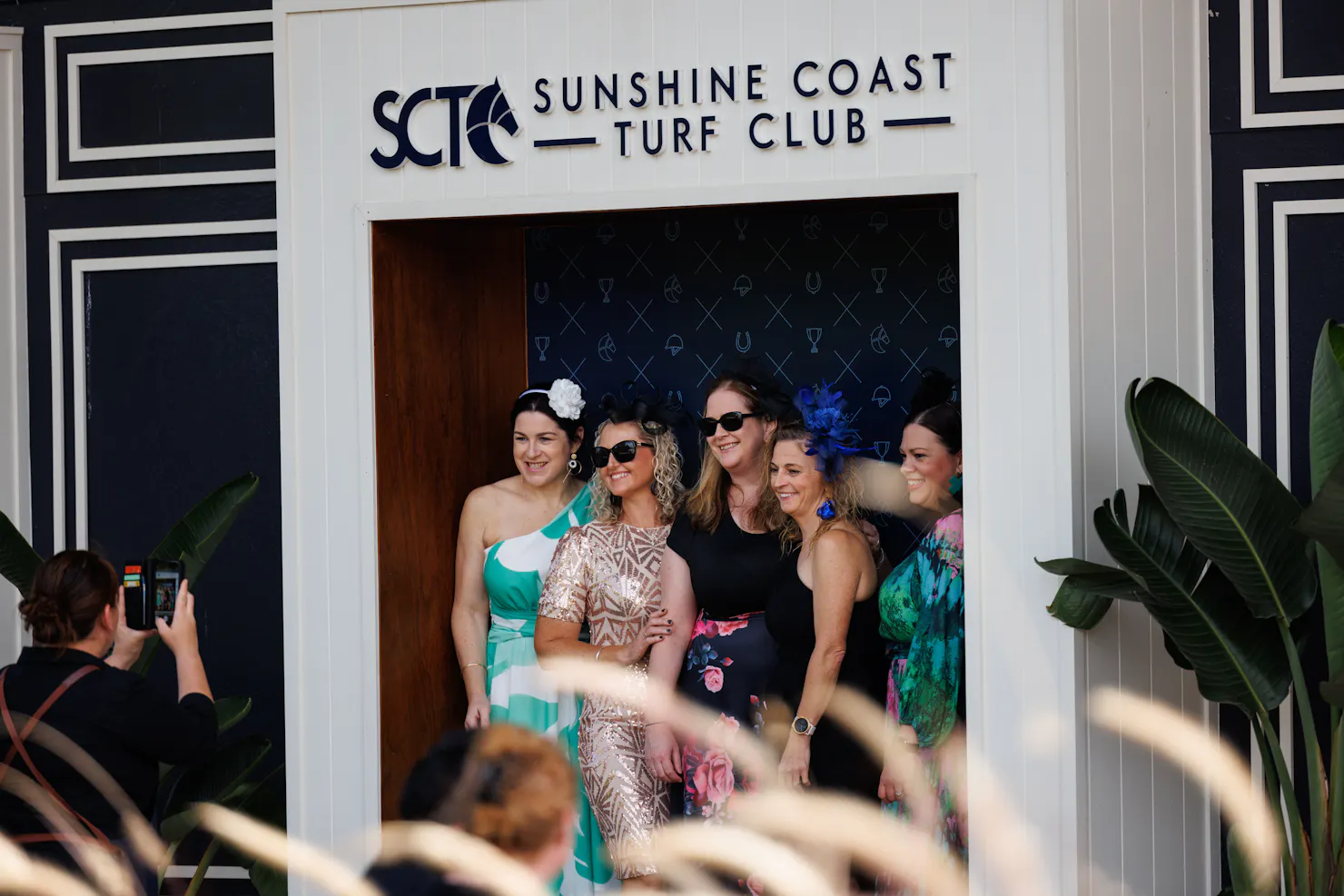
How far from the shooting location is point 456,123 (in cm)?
392

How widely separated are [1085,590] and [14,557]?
10.3 feet

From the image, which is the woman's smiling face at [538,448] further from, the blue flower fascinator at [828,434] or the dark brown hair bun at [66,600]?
the dark brown hair bun at [66,600]

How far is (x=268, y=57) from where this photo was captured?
489cm

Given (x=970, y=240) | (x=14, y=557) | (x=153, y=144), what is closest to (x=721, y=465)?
(x=970, y=240)

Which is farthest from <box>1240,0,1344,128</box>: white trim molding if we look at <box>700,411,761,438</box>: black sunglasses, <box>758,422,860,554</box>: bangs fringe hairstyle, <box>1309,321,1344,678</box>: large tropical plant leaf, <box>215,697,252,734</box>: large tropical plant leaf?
<box>215,697,252,734</box>: large tropical plant leaf

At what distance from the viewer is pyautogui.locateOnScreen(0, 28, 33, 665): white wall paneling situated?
503 cm

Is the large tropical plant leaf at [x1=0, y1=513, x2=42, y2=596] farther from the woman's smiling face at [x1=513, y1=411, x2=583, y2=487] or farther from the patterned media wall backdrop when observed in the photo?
the patterned media wall backdrop

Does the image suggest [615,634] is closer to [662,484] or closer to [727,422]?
[662,484]

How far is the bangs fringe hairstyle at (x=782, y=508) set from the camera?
4070mm

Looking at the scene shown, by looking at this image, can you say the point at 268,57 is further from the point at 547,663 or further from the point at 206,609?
→ the point at 547,663

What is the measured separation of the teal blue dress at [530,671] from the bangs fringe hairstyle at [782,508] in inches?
25.2

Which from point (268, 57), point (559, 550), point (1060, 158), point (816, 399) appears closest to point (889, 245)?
point (816, 399)

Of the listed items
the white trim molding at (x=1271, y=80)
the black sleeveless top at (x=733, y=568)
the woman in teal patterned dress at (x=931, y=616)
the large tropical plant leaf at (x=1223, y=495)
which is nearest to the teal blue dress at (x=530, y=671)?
the black sleeveless top at (x=733, y=568)

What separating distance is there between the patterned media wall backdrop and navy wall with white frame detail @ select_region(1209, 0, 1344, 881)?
85cm
